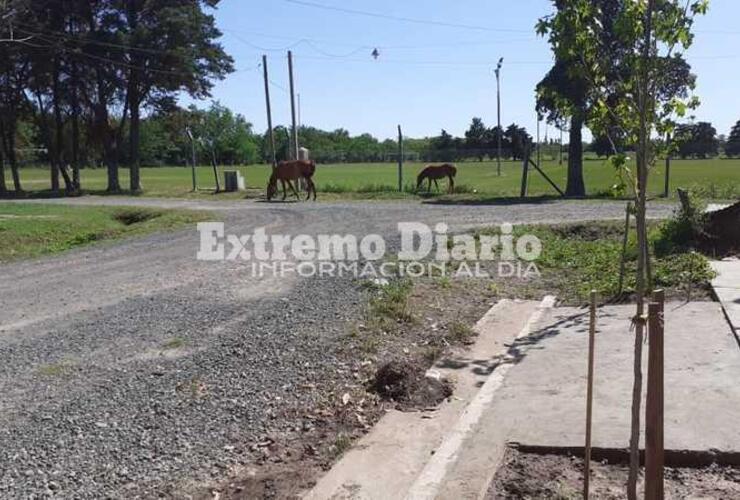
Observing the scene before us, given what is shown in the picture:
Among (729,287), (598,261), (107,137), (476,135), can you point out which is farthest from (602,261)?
(476,135)

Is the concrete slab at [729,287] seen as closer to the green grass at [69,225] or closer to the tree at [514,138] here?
the green grass at [69,225]

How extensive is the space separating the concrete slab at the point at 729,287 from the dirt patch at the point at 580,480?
108 inches

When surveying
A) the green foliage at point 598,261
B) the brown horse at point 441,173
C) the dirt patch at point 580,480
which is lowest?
the dirt patch at point 580,480

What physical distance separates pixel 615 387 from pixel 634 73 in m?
2.65

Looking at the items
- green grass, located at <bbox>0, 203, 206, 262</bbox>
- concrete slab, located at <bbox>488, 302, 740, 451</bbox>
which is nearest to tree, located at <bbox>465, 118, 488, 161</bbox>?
green grass, located at <bbox>0, 203, 206, 262</bbox>

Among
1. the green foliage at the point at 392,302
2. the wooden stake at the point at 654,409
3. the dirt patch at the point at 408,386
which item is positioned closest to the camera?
the wooden stake at the point at 654,409

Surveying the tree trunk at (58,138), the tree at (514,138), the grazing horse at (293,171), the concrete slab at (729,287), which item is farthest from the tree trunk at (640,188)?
the tree at (514,138)

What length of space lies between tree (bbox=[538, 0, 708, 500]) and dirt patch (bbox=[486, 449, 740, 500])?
1.41ft

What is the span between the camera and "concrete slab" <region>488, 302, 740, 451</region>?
4.21 m

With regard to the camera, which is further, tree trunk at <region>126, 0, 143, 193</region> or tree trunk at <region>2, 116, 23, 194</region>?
tree trunk at <region>2, 116, 23, 194</region>

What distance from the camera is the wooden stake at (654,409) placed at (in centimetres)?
293

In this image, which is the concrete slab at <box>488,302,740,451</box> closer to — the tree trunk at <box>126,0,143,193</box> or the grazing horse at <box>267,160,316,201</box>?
the grazing horse at <box>267,160,316,201</box>

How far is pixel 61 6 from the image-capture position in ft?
107

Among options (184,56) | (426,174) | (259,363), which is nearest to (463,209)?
(426,174)
